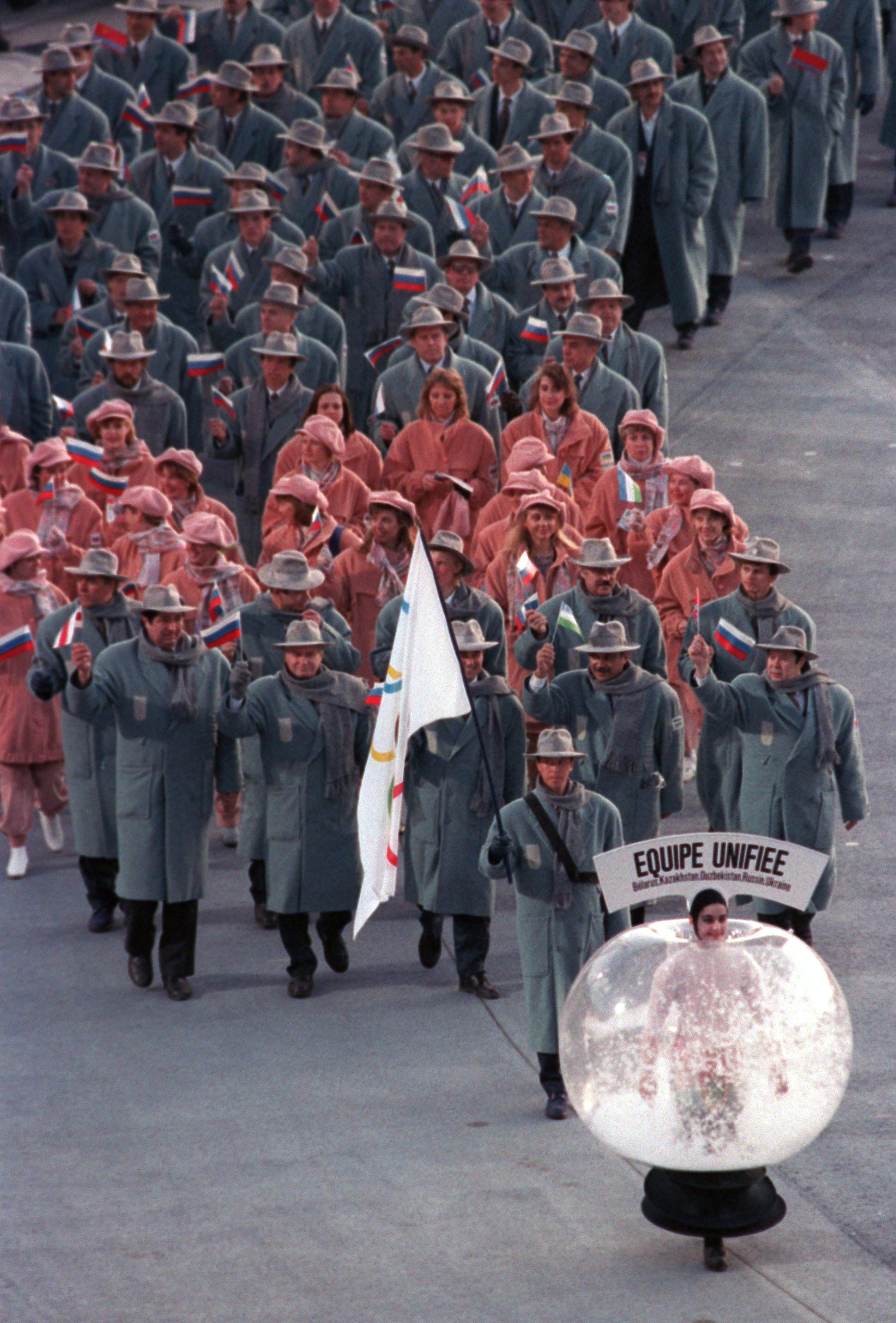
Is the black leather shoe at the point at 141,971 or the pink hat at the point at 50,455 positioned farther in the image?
the pink hat at the point at 50,455

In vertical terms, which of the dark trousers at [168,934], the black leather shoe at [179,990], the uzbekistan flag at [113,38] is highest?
the uzbekistan flag at [113,38]

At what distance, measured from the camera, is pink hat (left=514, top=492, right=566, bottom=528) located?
40.9ft

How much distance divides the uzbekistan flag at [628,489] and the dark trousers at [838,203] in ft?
27.8

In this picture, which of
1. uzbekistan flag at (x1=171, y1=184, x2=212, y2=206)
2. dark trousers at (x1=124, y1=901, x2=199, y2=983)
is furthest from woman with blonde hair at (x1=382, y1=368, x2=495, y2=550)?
uzbekistan flag at (x1=171, y1=184, x2=212, y2=206)

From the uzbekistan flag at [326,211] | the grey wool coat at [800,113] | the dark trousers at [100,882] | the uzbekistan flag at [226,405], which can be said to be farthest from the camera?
the grey wool coat at [800,113]

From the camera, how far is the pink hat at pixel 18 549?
12.7 m

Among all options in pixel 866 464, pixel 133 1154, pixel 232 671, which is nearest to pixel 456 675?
pixel 232 671

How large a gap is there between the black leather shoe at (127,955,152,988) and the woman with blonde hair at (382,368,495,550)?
3.66 meters

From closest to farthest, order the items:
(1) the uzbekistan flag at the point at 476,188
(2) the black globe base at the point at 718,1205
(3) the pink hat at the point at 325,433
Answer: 1. (2) the black globe base at the point at 718,1205
2. (3) the pink hat at the point at 325,433
3. (1) the uzbekistan flag at the point at 476,188

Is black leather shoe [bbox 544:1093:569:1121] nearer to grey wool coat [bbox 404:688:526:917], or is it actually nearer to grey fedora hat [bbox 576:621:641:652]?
grey wool coat [bbox 404:688:526:917]

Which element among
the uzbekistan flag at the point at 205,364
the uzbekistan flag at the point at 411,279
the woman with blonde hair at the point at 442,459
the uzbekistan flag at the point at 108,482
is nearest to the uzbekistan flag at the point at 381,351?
the uzbekistan flag at the point at 411,279

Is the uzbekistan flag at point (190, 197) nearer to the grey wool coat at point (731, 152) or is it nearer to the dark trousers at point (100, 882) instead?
the grey wool coat at point (731, 152)

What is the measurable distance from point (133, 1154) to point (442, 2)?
558 inches

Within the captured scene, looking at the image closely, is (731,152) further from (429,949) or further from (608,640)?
(429,949)
